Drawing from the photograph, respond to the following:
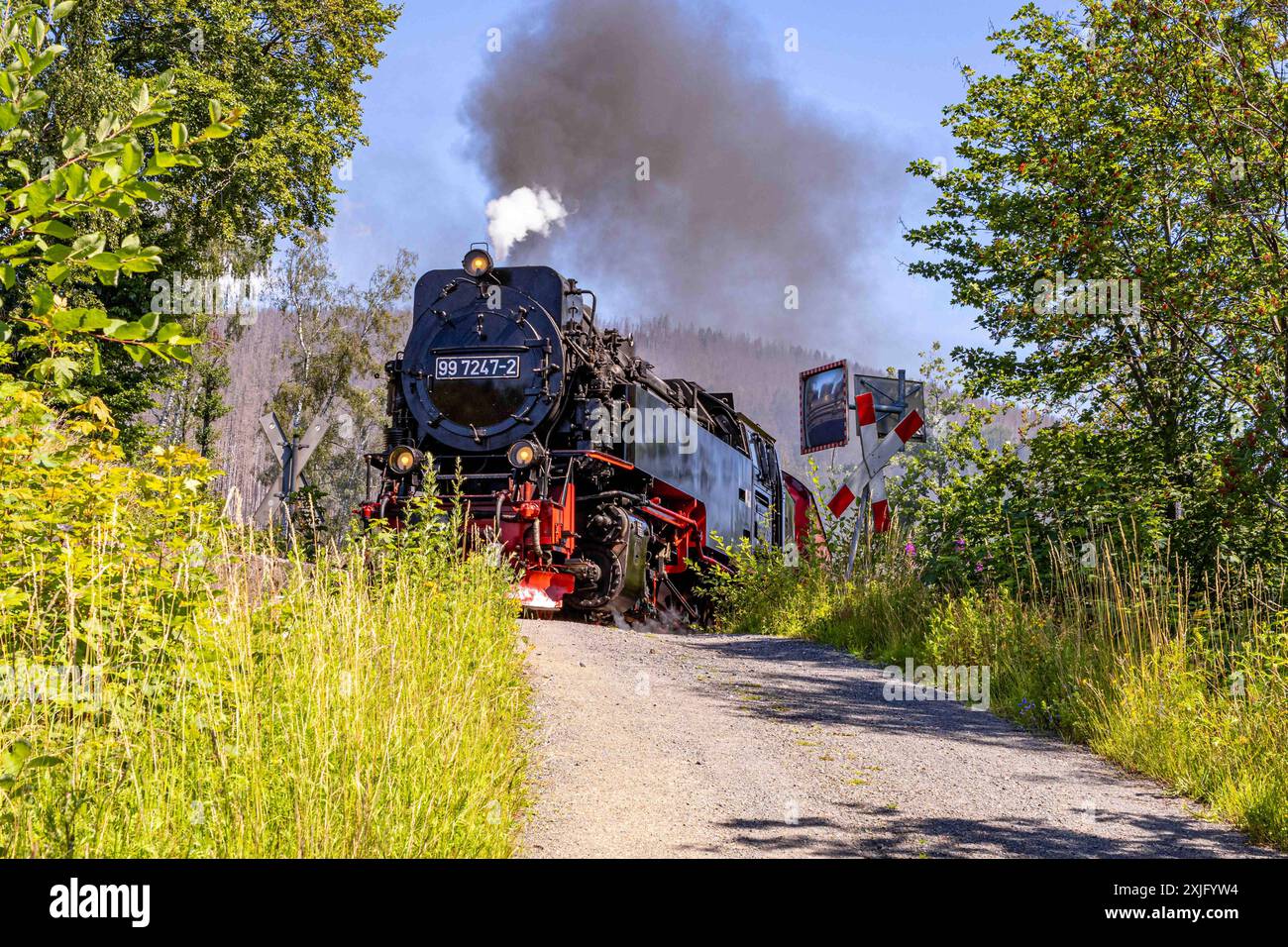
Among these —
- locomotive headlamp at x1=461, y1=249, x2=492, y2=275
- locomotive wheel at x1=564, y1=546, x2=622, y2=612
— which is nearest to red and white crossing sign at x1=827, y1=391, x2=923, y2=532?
locomotive wheel at x1=564, y1=546, x2=622, y2=612

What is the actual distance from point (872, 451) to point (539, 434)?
383cm

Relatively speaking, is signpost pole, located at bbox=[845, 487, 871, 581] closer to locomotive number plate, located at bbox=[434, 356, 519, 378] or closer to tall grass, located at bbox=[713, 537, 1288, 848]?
tall grass, located at bbox=[713, 537, 1288, 848]

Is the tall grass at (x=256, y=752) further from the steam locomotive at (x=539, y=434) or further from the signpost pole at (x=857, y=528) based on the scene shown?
the signpost pole at (x=857, y=528)

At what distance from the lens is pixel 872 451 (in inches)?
428

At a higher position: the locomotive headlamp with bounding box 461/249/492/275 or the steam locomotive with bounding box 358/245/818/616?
the locomotive headlamp with bounding box 461/249/492/275

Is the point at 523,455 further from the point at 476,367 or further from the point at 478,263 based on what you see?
the point at 478,263

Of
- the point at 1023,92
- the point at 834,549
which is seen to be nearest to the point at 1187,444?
the point at 834,549

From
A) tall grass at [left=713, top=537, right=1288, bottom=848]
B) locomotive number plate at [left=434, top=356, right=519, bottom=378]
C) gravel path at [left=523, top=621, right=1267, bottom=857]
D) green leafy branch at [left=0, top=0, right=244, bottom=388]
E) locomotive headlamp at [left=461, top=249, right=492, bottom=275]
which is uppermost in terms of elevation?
locomotive headlamp at [left=461, top=249, right=492, bottom=275]

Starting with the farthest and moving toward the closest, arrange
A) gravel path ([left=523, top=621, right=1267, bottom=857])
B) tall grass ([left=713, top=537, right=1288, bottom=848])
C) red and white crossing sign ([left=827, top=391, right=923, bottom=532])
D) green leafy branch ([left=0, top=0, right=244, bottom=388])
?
red and white crossing sign ([left=827, top=391, right=923, bottom=532]), tall grass ([left=713, top=537, right=1288, bottom=848]), gravel path ([left=523, top=621, right=1267, bottom=857]), green leafy branch ([left=0, top=0, right=244, bottom=388])

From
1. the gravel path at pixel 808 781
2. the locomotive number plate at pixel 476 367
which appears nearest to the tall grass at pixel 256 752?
the gravel path at pixel 808 781

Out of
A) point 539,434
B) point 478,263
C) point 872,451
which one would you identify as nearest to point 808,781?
point 872,451

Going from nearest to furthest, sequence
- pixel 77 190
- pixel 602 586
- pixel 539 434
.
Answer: pixel 77 190
pixel 602 586
pixel 539 434

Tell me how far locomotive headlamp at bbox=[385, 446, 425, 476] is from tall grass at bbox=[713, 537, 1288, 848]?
4.96 metres

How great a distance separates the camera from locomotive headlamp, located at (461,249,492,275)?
1256cm
